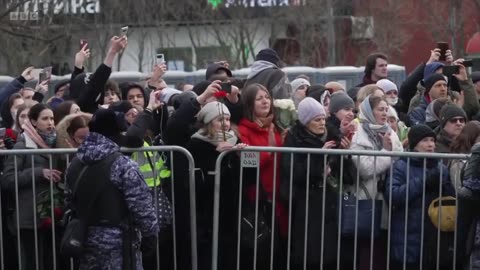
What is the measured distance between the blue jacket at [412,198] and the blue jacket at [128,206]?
83.3 inches

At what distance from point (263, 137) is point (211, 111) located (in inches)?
21.0

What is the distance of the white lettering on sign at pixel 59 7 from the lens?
100 feet

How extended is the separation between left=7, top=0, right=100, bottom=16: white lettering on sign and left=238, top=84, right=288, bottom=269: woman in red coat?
631 inches

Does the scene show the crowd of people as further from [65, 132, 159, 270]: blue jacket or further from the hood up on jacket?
the hood up on jacket

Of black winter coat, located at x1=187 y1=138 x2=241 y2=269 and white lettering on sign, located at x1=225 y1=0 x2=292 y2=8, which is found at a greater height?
white lettering on sign, located at x1=225 y1=0 x2=292 y2=8

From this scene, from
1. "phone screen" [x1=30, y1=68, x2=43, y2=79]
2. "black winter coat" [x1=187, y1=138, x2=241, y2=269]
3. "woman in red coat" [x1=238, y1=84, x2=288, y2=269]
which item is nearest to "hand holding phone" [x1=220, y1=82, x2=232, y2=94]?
"woman in red coat" [x1=238, y1=84, x2=288, y2=269]

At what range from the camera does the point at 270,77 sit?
11742mm

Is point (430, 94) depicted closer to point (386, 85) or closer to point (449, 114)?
point (386, 85)

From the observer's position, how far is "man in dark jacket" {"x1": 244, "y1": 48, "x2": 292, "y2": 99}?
11680 mm

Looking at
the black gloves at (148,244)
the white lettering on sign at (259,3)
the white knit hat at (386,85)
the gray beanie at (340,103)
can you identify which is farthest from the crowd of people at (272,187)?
the white lettering on sign at (259,3)

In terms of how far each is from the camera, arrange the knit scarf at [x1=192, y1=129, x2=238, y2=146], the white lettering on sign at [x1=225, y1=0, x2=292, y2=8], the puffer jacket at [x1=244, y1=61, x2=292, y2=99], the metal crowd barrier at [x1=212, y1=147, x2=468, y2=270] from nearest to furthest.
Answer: the metal crowd barrier at [x1=212, y1=147, x2=468, y2=270] → the knit scarf at [x1=192, y1=129, x2=238, y2=146] → the puffer jacket at [x1=244, y1=61, x2=292, y2=99] → the white lettering on sign at [x1=225, y1=0, x2=292, y2=8]

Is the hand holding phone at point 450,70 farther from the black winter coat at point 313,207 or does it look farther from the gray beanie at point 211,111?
the gray beanie at point 211,111

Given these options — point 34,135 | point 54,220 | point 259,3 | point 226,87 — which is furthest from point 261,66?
point 259,3

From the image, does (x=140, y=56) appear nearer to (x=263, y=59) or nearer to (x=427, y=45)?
(x=427, y=45)
